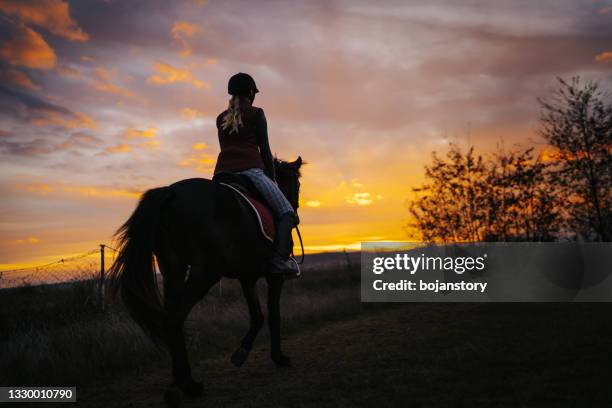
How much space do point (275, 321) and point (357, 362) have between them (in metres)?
1.21

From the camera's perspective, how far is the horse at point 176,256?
4.54 metres

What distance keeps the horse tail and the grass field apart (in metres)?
0.93

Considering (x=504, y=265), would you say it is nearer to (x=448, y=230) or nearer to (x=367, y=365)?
(x=448, y=230)

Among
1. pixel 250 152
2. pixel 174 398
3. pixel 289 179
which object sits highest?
pixel 250 152

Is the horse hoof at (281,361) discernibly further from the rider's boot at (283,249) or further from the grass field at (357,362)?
the rider's boot at (283,249)

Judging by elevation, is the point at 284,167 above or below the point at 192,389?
above

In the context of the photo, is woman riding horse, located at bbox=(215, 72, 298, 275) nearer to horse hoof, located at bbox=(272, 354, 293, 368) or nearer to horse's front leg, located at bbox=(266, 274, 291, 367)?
horse's front leg, located at bbox=(266, 274, 291, 367)

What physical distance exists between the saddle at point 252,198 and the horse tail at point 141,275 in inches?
40.0

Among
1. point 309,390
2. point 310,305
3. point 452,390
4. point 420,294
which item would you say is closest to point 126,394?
point 309,390

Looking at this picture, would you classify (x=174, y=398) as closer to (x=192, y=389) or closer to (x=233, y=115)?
(x=192, y=389)

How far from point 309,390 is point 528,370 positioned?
7.72 ft

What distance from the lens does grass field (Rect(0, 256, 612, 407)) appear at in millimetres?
4355

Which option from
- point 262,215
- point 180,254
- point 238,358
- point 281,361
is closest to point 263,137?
point 262,215

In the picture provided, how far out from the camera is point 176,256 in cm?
476
